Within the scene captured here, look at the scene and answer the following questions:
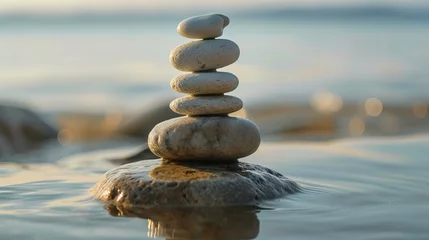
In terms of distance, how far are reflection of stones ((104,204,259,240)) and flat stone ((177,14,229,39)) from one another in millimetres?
1202

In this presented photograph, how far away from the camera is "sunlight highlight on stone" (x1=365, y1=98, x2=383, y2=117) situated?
1409cm

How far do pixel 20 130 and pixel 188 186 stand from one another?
572cm

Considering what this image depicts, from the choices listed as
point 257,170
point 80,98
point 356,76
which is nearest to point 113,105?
point 80,98

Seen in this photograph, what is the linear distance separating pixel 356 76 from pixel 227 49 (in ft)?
51.4

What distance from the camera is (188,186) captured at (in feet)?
15.0

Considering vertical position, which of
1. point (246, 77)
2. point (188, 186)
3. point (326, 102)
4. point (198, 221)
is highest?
point (246, 77)

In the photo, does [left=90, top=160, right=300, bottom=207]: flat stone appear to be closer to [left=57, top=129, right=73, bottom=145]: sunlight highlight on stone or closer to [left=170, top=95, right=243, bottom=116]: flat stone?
[left=170, top=95, right=243, bottom=116]: flat stone

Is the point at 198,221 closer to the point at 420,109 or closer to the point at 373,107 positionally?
the point at 420,109

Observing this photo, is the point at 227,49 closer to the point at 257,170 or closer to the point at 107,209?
the point at 257,170

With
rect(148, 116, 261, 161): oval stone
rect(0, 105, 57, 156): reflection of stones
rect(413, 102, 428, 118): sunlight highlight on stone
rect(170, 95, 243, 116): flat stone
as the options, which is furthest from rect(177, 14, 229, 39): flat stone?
rect(413, 102, 428, 118): sunlight highlight on stone

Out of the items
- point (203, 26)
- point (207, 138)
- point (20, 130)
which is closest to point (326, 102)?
point (20, 130)

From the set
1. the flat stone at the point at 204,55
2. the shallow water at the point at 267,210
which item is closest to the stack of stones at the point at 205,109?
the flat stone at the point at 204,55

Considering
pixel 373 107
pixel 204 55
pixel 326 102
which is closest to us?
pixel 204 55

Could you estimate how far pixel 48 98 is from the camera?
17781mm
